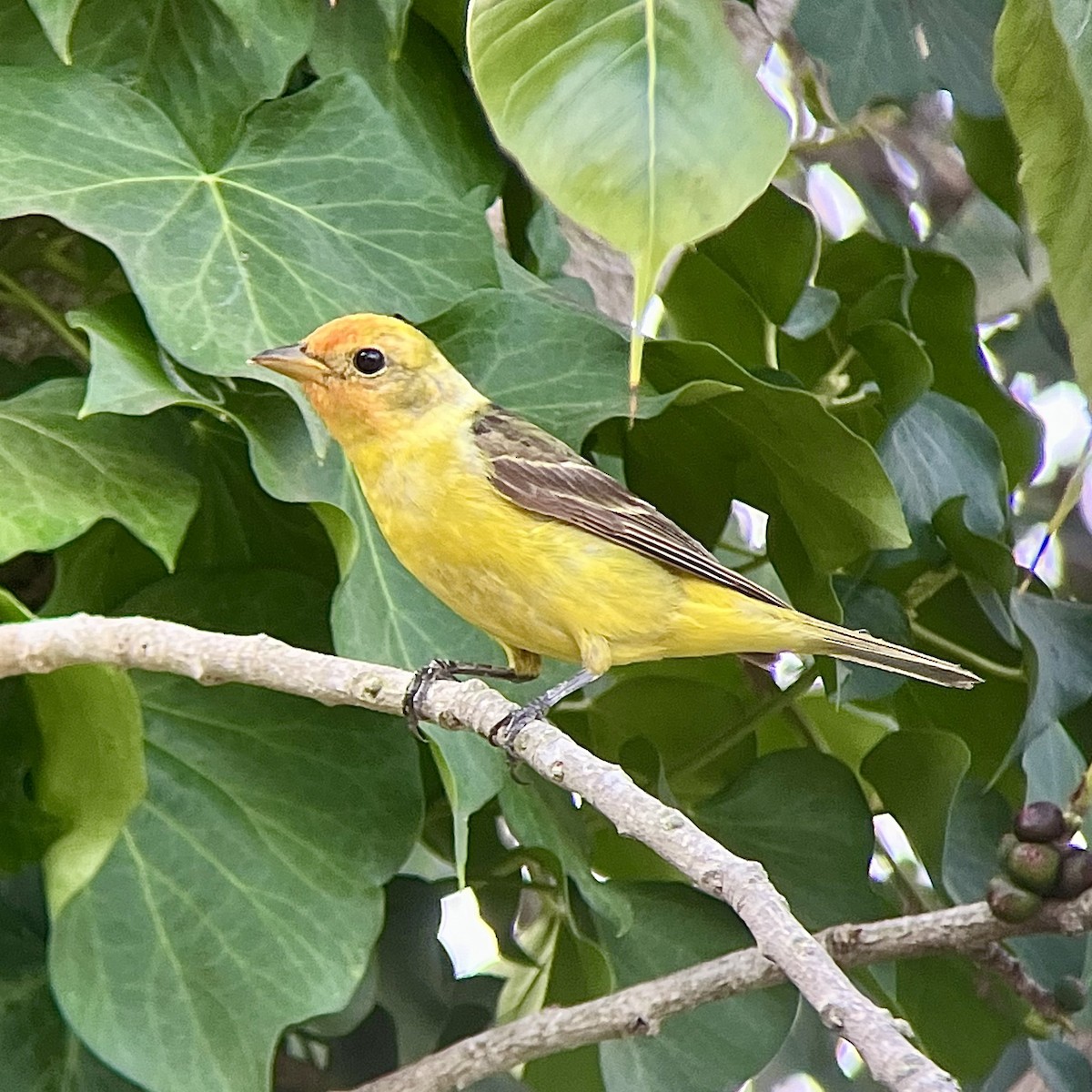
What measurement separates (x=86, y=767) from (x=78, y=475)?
0.19 meters

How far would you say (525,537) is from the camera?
1.27 m

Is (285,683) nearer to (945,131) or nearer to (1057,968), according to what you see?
(1057,968)

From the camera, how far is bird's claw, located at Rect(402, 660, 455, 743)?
92cm

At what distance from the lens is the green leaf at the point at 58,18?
37.8 inches

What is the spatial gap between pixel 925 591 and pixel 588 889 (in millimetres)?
411

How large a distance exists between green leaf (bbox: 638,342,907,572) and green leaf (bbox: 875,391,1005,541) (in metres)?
0.08

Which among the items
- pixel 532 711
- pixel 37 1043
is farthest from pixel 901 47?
pixel 37 1043

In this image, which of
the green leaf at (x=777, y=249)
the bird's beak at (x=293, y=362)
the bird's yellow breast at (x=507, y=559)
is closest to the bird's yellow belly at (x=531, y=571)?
the bird's yellow breast at (x=507, y=559)

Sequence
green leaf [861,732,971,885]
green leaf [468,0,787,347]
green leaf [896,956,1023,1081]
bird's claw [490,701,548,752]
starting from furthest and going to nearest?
Answer: 1. green leaf [896,956,1023,1081]
2. green leaf [861,732,971,885]
3. bird's claw [490,701,548,752]
4. green leaf [468,0,787,347]

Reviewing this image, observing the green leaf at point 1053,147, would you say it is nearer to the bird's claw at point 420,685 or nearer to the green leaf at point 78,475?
the bird's claw at point 420,685

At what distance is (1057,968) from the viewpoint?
1208 millimetres

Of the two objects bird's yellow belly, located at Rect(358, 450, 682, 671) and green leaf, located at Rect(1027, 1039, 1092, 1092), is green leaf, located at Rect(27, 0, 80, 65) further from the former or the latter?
green leaf, located at Rect(1027, 1039, 1092, 1092)

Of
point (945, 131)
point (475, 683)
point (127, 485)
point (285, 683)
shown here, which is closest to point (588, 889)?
point (475, 683)

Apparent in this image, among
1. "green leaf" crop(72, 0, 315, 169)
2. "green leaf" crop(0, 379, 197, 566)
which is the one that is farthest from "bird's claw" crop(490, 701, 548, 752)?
"green leaf" crop(72, 0, 315, 169)
